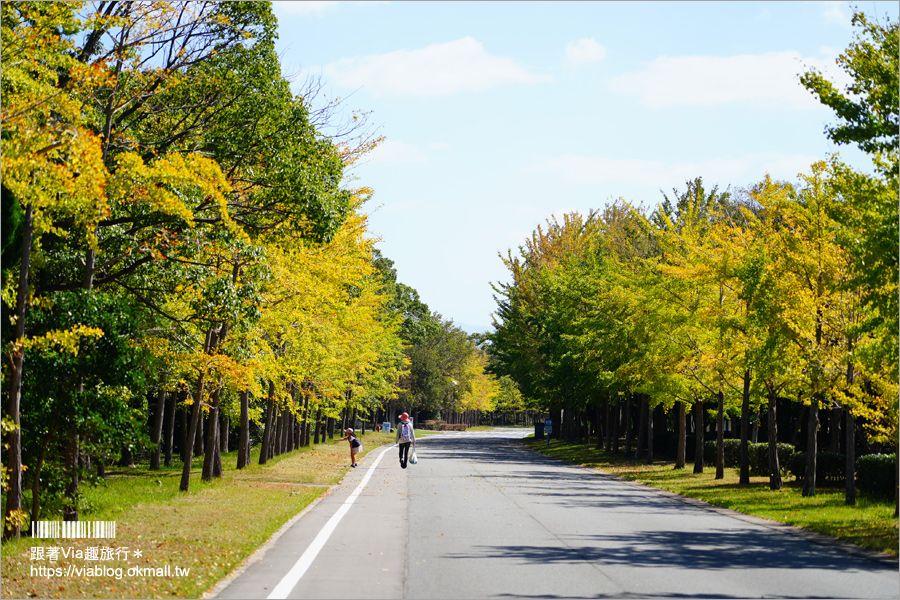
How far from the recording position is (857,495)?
21.7 m

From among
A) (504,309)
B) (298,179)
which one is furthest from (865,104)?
(504,309)

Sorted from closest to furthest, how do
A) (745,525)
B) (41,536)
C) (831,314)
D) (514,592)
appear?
1. (514,592)
2. (41,536)
3. (745,525)
4. (831,314)

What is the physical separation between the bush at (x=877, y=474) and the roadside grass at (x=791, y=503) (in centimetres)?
42

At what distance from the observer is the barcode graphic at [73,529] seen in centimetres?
1328

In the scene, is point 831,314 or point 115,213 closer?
point 115,213

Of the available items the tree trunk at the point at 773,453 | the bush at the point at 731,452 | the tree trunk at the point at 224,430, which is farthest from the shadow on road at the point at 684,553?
the tree trunk at the point at 224,430

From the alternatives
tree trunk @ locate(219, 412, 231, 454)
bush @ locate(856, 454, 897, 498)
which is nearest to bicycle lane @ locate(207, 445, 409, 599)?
bush @ locate(856, 454, 897, 498)

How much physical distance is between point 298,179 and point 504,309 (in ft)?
150

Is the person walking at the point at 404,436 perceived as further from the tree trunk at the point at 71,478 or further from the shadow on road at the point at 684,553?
the shadow on road at the point at 684,553

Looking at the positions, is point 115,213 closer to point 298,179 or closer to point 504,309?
point 298,179

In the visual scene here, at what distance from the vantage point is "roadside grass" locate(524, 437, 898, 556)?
588 inches

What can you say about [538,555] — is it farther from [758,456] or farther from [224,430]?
[224,430]

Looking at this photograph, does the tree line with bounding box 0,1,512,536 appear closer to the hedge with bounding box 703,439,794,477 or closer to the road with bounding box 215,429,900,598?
the road with bounding box 215,429,900,598

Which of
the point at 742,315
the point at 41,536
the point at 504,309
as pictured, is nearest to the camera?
the point at 41,536
